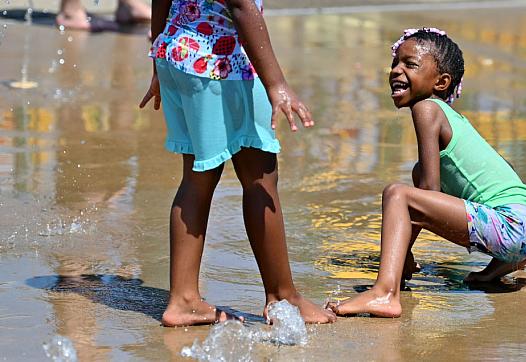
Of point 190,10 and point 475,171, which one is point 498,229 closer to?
point 475,171

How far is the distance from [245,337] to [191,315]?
0.33 meters

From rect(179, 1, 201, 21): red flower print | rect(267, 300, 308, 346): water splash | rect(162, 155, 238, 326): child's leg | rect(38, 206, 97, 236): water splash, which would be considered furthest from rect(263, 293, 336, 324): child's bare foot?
rect(38, 206, 97, 236): water splash

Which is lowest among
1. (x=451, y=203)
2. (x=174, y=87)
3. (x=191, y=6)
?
(x=451, y=203)

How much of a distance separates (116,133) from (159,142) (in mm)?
319

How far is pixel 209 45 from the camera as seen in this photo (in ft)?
12.4

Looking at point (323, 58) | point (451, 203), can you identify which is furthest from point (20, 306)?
point (323, 58)

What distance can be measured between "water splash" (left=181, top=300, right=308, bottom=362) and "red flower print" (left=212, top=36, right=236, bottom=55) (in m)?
0.84

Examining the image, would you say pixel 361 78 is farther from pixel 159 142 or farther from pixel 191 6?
pixel 191 6

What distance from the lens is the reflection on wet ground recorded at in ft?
12.5

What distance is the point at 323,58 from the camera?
927cm

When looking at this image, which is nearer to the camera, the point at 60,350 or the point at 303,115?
the point at 60,350

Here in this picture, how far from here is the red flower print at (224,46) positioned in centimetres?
379

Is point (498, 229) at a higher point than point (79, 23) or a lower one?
lower

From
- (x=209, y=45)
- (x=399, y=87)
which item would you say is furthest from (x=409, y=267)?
(x=209, y=45)
